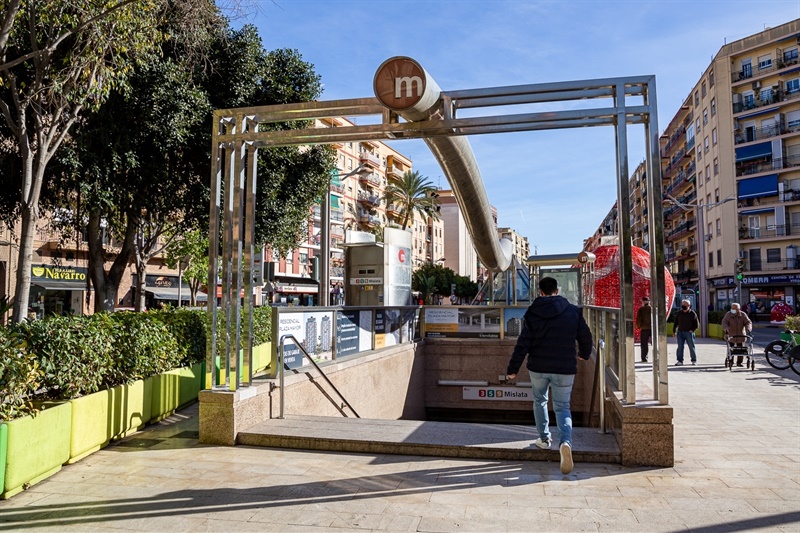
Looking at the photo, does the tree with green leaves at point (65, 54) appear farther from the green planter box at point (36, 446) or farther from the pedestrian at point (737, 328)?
the pedestrian at point (737, 328)

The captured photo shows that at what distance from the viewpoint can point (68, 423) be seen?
5.68 metres

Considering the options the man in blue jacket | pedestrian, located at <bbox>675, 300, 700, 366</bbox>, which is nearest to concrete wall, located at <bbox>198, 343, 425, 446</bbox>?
the man in blue jacket

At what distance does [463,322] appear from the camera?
1589 centimetres

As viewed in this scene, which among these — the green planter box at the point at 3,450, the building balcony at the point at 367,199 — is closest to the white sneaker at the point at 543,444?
the green planter box at the point at 3,450

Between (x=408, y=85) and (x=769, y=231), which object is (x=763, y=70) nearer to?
(x=769, y=231)

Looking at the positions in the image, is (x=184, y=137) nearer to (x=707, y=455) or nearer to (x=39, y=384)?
(x=39, y=384)

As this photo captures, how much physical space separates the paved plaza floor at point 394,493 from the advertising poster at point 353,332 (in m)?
3.84

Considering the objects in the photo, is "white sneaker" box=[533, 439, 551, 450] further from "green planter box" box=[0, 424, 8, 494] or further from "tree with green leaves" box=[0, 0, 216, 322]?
"tree with green leaves" box=[0, 0, 216, 322]

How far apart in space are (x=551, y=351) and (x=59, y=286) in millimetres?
36275

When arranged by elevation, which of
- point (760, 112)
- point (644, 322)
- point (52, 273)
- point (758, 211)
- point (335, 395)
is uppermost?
point (760, 112)

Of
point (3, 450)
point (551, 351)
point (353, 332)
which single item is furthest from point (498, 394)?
point (3, 450)

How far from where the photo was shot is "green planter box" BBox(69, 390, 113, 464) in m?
5.82

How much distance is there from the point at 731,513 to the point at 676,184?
70.7m

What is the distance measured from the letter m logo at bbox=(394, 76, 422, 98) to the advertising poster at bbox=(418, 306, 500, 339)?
994 cm
